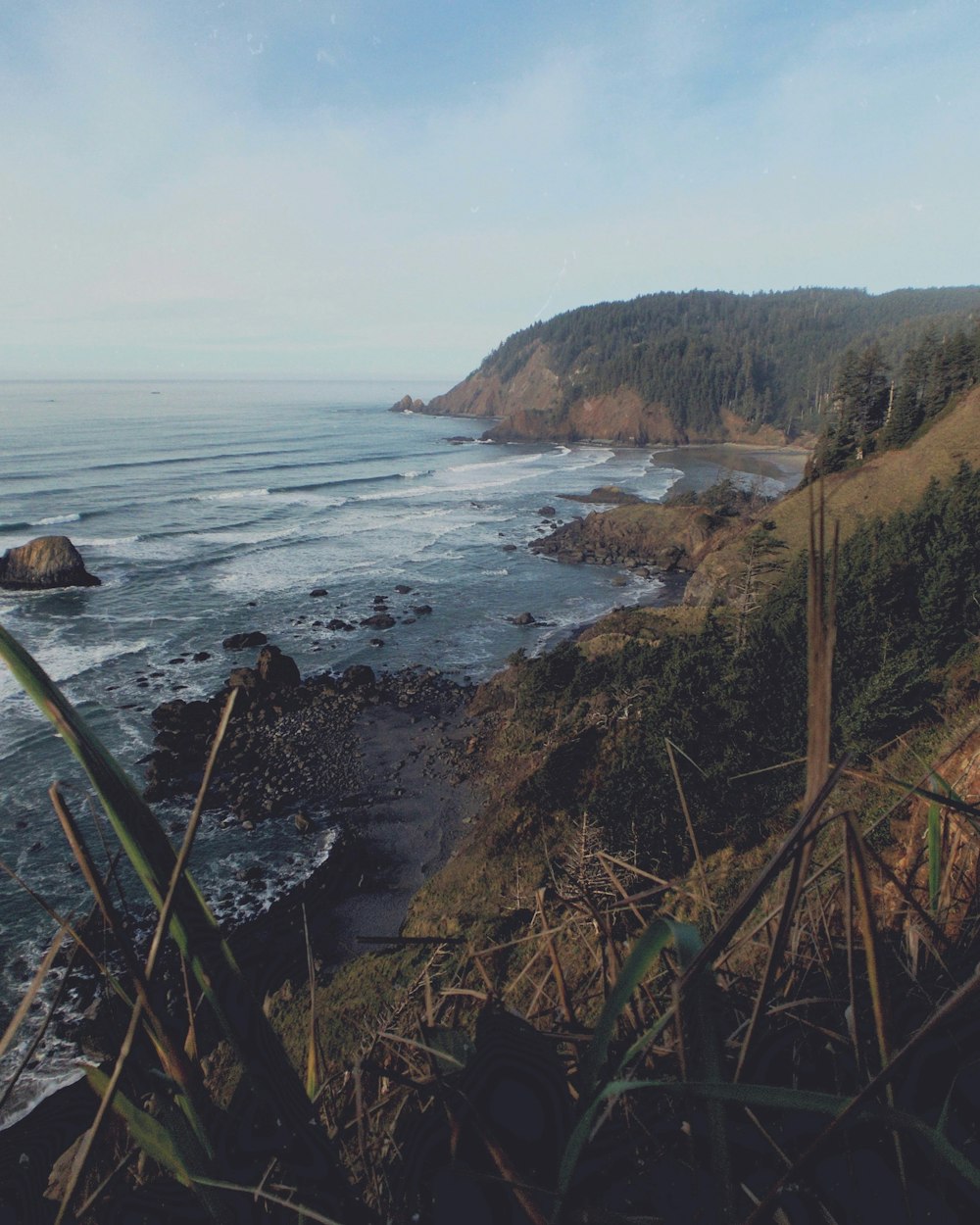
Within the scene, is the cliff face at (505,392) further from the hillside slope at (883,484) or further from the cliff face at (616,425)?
the hillside slope at (883,484)

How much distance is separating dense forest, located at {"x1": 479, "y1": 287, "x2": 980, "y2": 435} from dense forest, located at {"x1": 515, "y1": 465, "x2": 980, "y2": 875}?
80.9 meters

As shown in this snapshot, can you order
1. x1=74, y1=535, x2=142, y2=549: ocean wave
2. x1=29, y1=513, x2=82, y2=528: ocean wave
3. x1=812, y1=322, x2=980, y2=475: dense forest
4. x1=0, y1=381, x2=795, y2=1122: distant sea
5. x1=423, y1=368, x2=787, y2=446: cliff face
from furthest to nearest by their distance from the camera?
x1=423, y1=368, x2=787, y2=446: cliff face < x1=29, y1=513, x2=82, y2=528: ocean wave < x1=74, y1=535, x2=142, y2=549: ocean wave < x1=812, y1=322, x2=980, y2=475: dense forest < x1=0, y1=381, x2=795, y2=1122: distant sea

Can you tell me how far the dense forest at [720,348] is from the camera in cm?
12031

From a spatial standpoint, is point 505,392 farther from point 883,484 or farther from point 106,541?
point 883,484

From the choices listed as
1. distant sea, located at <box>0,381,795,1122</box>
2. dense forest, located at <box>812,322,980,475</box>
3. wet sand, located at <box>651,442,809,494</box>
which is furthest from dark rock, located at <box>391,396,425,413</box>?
dense forest, located at <box>812,322,980,475</box>

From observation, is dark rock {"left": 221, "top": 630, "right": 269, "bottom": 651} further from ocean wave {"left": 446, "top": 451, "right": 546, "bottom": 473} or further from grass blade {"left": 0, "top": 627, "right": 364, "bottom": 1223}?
ocean wave {"left": 446, "top": 451, "right": 546, "bottom": 473}

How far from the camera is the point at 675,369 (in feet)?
404

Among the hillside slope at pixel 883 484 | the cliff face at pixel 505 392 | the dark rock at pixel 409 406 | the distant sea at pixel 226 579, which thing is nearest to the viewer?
the distant sea at pixel 226 579

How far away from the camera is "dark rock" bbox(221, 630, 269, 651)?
1179 inches

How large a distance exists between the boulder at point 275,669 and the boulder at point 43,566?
16.1 meters

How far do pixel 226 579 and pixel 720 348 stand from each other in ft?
400

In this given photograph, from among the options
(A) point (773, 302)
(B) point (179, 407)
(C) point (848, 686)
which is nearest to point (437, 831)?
(C) point (848, 686)

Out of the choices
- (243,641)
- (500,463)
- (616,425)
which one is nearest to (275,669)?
(243,641)

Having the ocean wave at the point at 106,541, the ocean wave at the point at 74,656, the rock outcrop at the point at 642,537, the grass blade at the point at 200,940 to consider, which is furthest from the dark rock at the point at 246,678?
the grass blade at the point at 200,940
